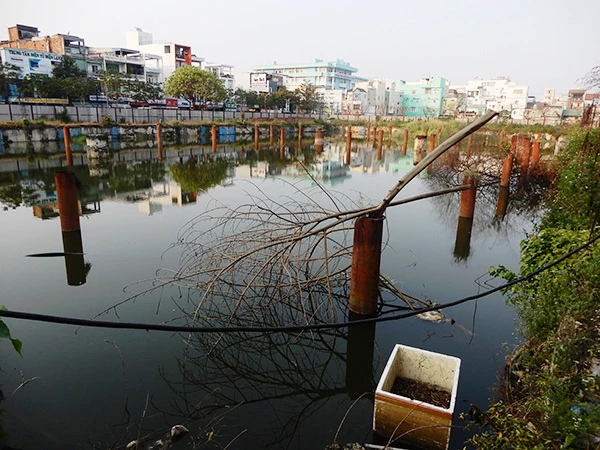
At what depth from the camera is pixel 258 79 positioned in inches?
2874

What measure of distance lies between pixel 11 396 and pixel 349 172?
56.5 ft

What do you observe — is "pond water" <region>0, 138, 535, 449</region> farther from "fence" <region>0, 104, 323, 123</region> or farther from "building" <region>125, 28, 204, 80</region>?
"building" <region>125, 28, 204, 80</region>

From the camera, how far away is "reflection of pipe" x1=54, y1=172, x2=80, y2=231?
7.83 meters

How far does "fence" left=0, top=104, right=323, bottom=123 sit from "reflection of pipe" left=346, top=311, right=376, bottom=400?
31233mm

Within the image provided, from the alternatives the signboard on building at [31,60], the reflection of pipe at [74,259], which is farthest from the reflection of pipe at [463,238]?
the signboard on building at [31,60]

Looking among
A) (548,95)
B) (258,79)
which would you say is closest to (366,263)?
(258,79)

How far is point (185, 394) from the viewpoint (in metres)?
4.21

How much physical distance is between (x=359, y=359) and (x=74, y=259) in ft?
18.4

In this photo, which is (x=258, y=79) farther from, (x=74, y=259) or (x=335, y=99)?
(x=74, y=259)

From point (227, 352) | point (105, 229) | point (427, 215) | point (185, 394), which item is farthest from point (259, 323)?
point (427, 215)

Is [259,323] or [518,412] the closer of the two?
[518,412]

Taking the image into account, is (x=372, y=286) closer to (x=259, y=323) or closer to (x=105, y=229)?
(x=259, y=323)

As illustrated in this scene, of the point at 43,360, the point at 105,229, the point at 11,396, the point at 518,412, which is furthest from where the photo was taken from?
the point at 105,229

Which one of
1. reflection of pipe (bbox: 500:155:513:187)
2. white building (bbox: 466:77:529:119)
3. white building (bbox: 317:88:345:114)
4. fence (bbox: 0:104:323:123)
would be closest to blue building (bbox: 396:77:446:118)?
white building (bbox: 466:77:529:119)
